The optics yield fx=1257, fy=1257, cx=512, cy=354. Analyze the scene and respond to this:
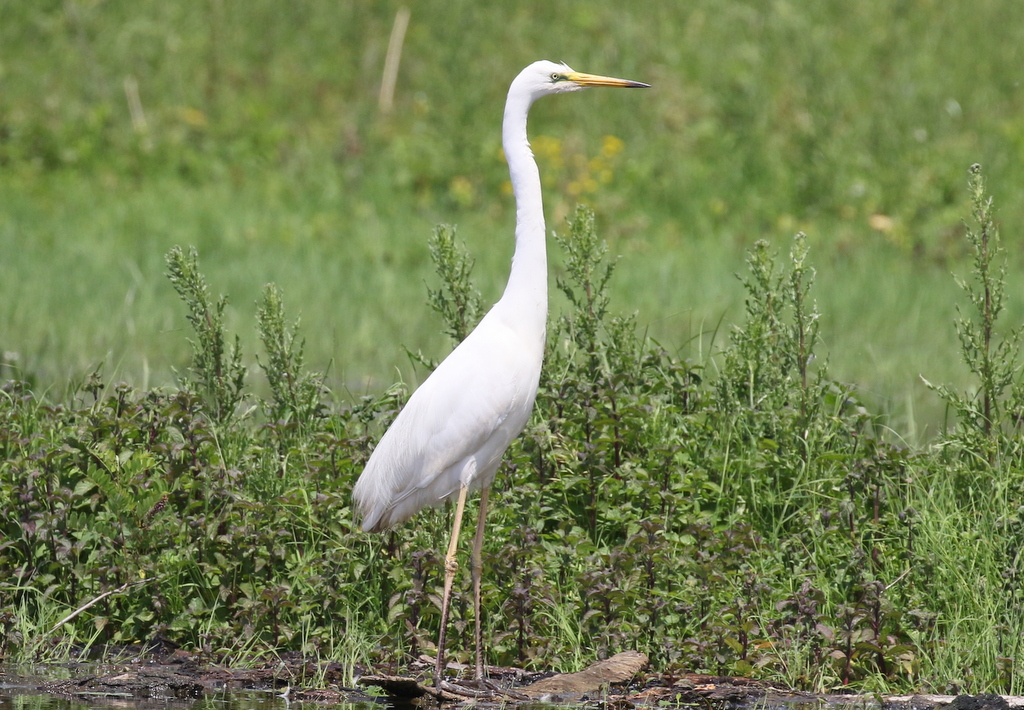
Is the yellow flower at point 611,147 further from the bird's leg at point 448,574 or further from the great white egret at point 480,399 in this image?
the bird's leg at point 448,574

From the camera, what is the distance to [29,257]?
386 inches

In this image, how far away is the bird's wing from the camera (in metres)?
4.45

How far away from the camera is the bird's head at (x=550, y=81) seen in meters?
4.63

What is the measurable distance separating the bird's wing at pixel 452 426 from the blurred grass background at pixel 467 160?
7.82ft

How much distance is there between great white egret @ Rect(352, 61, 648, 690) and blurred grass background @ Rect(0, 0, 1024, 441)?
2411 millimetres

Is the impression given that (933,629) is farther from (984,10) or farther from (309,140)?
(984,10)

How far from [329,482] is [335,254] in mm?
5665

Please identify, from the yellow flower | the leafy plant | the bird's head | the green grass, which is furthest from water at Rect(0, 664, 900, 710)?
the yellow flower

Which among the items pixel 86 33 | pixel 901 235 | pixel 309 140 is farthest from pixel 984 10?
pixel 86 33

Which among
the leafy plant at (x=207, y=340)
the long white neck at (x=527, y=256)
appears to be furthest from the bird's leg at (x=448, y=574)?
the leafy plant at (x=207, y=340)

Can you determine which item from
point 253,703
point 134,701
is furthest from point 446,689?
point 134,701

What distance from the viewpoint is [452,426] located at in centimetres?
451

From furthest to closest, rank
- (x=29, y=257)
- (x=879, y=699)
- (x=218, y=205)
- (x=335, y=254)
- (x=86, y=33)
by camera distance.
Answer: (x=86, y=33), (x=218, y=205), (x=335, y=254), (x=29, y=257), (x=879, y=699)

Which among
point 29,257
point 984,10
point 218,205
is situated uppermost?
point 984,10
